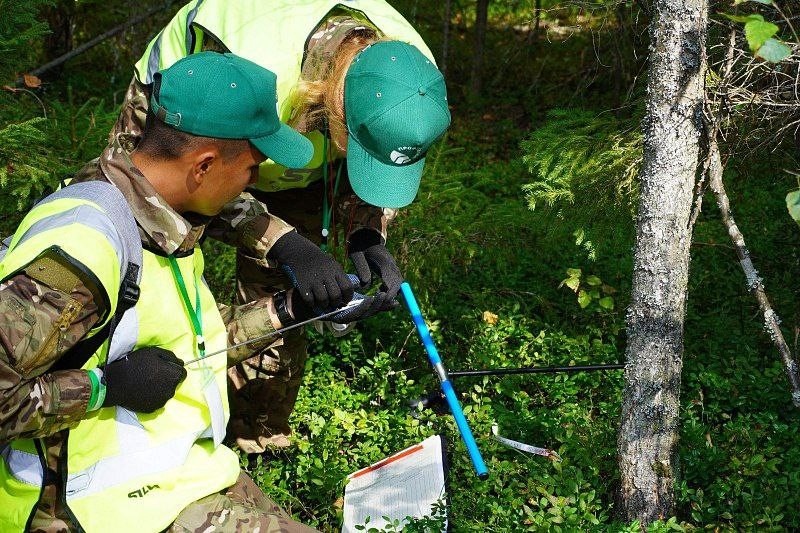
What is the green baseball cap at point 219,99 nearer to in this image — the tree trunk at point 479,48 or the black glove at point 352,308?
the black glove at point 352,308

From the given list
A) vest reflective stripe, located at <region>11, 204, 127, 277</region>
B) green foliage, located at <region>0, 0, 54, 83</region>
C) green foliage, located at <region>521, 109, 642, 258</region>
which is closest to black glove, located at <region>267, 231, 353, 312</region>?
vest reflective stripe, located at <region>11, 204, 127, 277</region>

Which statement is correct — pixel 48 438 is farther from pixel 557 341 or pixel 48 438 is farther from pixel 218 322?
pixel 557 341

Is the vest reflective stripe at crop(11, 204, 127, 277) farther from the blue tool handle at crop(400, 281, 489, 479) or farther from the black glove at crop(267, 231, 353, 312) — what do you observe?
the blue tool handle at crop(400, 281, 489, 479)

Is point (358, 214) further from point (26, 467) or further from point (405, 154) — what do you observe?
point (26, 467)

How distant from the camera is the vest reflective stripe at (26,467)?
2.62m

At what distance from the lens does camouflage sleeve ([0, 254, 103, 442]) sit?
89.7 inches

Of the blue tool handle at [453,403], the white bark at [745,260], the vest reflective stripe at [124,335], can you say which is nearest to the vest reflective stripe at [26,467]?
the vest reflective stripe at [124,335]

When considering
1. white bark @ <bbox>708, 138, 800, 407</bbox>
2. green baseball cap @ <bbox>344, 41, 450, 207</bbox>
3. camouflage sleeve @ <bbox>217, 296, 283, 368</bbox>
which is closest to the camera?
green baseball cap @ <bbox>344, 41, 450, 207</bbox>

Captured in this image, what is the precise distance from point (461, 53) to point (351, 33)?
640 cm

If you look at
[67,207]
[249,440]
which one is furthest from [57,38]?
[67,207]

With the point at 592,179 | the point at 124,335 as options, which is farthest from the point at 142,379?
the point at 592,179

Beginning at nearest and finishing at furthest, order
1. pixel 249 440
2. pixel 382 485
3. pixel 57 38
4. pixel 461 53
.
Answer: pixel 382 485 → pixel 249 440 → pixel 57 38 → pixel 461 53

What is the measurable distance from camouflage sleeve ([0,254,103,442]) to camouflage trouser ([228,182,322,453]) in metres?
1.92

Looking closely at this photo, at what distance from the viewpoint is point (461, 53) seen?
9.70 meters
